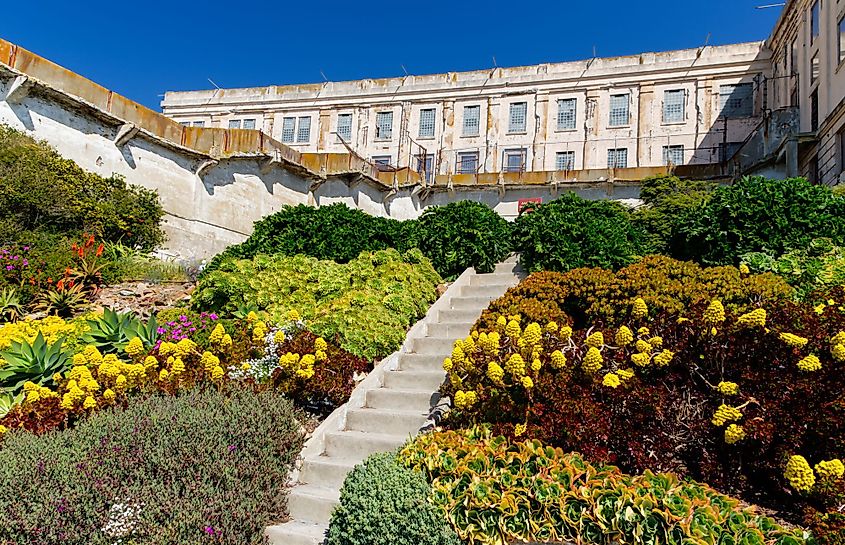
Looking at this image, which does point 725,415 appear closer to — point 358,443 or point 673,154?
point 358,443

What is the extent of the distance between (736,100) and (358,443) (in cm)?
3161

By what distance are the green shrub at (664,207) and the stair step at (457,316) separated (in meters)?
2.98

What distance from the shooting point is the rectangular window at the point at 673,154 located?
1182 inches

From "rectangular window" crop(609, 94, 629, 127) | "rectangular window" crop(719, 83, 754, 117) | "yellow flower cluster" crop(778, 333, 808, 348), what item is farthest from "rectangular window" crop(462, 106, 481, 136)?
"yellow flower cluster" crop(778, 333, 808, 348)

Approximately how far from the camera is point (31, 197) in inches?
372

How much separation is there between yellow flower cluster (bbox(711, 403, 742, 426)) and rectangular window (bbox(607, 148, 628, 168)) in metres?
29.2

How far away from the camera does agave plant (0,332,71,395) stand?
544 centimetres

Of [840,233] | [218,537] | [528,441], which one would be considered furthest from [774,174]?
[218,537]

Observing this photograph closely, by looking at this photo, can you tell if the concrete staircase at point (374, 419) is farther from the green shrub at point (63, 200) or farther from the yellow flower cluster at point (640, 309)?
the green shrub at point (63, 200)

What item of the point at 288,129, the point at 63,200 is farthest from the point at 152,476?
the point at 288,129

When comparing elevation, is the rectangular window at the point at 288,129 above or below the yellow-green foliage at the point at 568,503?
above

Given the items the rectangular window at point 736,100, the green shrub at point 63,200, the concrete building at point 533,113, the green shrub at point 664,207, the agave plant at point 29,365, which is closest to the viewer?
the agave plant at point 29,365

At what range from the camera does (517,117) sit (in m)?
32.7

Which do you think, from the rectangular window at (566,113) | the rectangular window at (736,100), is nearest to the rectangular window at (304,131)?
the rectangular window at (566,113)
